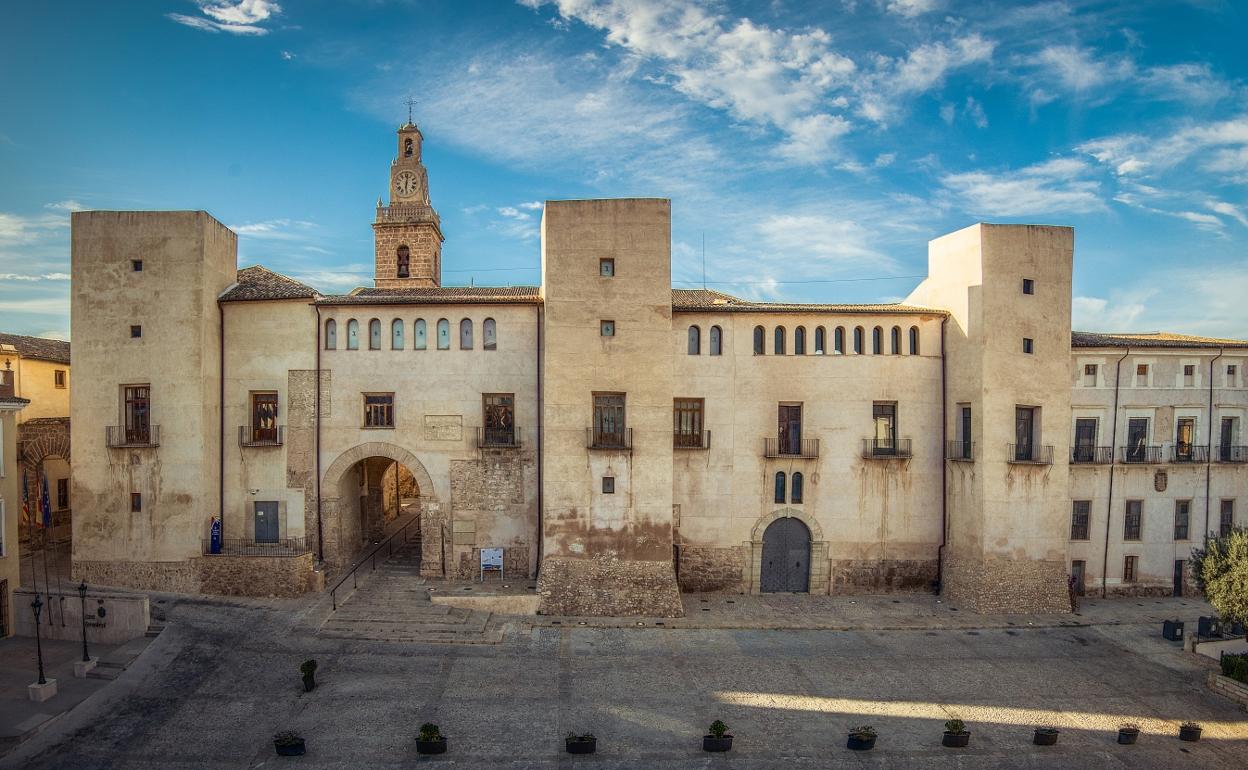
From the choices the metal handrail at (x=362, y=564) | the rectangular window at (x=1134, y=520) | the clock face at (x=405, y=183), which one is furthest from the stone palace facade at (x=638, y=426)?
the clock face at (x=405, y=183)

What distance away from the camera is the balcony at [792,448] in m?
23.9

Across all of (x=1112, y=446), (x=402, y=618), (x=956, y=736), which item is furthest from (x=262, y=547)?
(x=1112, y=446)

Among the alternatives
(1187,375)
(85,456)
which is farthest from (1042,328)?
(85,456)

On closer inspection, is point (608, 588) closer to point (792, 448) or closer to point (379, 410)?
point (792, 448)

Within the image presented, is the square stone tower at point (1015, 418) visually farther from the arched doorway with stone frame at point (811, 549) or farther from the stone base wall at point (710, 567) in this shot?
the stone base wall at point (710, 567)

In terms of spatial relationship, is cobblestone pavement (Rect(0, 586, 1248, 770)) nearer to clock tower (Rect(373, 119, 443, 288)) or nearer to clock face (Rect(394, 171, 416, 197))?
clock tower (Rect(373, 119, 443, 288))

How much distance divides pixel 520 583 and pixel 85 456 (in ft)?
51.8

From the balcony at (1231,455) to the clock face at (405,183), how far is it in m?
37.2

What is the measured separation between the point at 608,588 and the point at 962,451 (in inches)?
528

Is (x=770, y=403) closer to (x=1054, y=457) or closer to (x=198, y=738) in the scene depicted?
(x=1054, y=457)

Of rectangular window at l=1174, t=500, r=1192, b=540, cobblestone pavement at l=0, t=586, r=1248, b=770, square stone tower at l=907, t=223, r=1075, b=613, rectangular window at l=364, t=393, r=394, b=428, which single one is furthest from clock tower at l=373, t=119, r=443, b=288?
rectangular window at l=1174, t=500, r=1192, b=540

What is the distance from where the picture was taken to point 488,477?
23750 mm

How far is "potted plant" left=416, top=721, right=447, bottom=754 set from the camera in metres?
13.7

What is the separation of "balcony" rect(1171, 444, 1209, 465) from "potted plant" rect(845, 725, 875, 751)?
63.4ft
